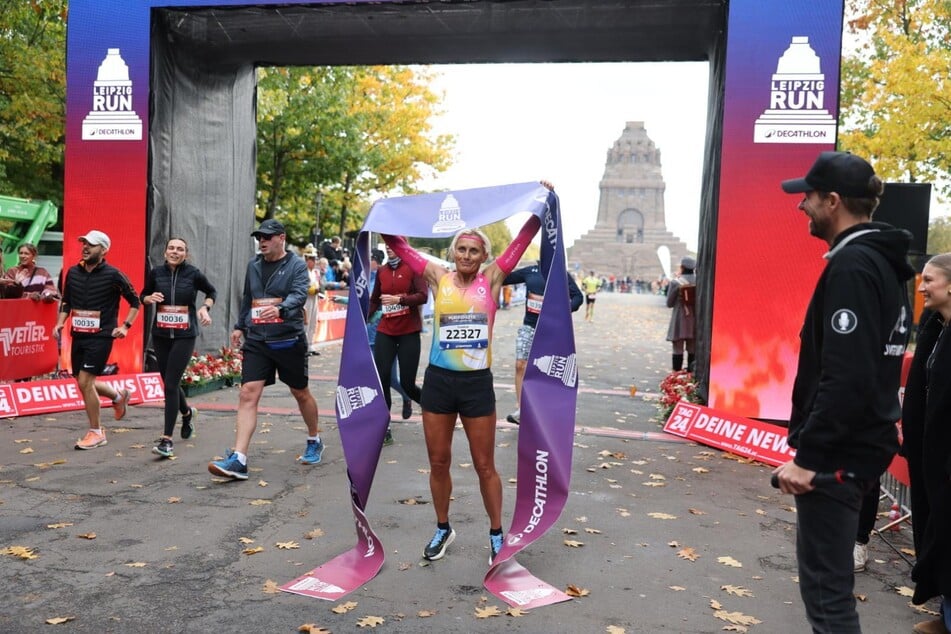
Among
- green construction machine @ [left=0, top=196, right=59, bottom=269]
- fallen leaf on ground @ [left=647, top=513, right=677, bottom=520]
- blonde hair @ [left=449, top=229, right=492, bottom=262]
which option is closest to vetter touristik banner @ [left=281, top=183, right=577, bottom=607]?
blonde hair @ [left=449, top=229, right=492, bottom=262]

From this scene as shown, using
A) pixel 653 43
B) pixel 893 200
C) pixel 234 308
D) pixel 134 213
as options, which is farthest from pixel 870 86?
pixel 134 213

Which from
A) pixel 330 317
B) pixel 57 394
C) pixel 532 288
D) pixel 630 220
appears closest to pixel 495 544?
pixel 532 288

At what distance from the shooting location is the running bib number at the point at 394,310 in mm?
8070

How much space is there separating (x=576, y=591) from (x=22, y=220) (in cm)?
1687

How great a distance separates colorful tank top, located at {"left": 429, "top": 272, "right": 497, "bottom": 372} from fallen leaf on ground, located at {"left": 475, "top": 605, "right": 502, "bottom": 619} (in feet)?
4.28

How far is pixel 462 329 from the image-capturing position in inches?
193

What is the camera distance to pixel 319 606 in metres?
4.36

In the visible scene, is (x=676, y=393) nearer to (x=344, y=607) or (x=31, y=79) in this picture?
(x=344, y=607)

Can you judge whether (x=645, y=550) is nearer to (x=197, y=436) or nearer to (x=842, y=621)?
(x=842, y=621)

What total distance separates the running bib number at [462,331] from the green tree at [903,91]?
16899 millimetres

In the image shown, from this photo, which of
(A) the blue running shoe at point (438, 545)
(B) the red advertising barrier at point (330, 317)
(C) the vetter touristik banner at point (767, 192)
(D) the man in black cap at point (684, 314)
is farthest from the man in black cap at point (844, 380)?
(B) the red advertising barrier at point (330, 317)

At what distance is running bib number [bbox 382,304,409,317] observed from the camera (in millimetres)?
8070

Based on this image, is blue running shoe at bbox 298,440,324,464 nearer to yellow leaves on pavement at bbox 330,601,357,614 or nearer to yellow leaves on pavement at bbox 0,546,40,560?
yellow leaves on pavement at bbox 0,546,40,560

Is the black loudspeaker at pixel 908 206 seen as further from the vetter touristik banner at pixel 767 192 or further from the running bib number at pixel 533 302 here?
the running bib number at pixel 533 302
